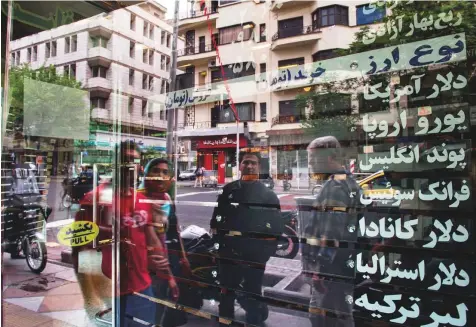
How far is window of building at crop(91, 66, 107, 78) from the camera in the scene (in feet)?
9.86

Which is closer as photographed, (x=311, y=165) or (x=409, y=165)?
(x=409, y=165)

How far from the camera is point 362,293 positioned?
1.59 m

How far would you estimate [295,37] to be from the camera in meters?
1.92

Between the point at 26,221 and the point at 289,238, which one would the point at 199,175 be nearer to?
the point at 289,238

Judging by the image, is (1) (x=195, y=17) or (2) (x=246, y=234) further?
(1) (x=195, y=17)

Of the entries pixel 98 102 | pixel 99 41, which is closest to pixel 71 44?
pixel 99 41

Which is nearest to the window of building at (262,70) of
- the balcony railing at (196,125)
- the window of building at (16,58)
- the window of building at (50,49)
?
the balcony railing at (196,125)

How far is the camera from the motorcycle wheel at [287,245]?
1.94 metres

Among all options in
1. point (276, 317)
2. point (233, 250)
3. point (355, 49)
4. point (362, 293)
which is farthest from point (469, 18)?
point (276, 317)

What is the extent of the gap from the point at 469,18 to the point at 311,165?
103 centimetres

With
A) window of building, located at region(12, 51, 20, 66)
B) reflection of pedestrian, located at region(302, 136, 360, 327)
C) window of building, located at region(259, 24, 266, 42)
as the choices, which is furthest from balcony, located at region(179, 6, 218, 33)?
window of building, located at region(12, 51, 20, 66)

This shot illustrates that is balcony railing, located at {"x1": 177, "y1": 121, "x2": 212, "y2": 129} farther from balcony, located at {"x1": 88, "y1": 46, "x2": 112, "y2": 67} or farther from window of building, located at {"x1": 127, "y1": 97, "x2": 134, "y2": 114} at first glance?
balcony, located at {"x1": 88, "y1": 46, "x2": 112, "y2": 67}

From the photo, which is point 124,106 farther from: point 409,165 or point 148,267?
point 409,165

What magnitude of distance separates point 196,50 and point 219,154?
0.84m
